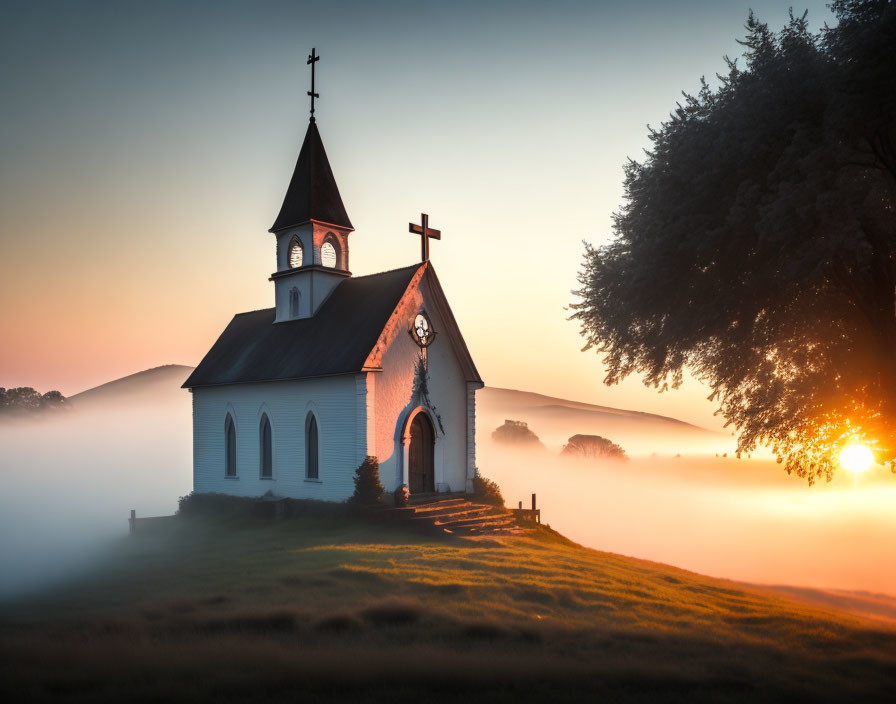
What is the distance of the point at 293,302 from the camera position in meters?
34.5

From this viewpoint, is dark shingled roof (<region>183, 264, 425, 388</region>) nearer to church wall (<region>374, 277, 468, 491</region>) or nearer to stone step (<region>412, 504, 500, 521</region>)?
church wall (<region>374, 277, 468, 491</region>)

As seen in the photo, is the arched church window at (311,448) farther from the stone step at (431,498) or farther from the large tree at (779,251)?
the large tree at (779,251)

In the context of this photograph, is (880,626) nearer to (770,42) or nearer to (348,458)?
(770,42)

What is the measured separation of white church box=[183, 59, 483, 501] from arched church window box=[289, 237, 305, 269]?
53 millimetres

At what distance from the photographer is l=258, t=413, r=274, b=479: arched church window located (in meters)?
32.2

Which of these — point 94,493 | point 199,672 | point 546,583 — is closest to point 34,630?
point 199,672

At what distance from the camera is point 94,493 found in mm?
56969

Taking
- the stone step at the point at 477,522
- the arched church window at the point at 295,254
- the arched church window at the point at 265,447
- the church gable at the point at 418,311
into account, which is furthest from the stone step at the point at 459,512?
the arched church window at the point at 295,254

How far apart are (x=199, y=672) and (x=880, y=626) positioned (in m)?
16.0

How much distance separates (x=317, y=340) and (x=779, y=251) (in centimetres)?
1894

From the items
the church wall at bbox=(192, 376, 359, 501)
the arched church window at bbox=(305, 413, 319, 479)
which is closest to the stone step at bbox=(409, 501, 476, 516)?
the church wall at bbox=(192, 376, 359, 501)

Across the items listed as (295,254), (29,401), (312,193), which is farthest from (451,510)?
(29,401)

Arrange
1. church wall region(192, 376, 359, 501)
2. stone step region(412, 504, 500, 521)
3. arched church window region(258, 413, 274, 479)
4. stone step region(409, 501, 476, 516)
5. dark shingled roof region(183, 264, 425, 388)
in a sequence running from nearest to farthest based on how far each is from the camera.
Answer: stone step region(412, 504, 500, 521), stone step region(409, 501, 476, 516), church wall region(192, 376, 359, 501), dark shingled roof region(183, 264, 425, 388), arched church window region(258, 413, 274, 479)

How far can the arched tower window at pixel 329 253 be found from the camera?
110 ft
